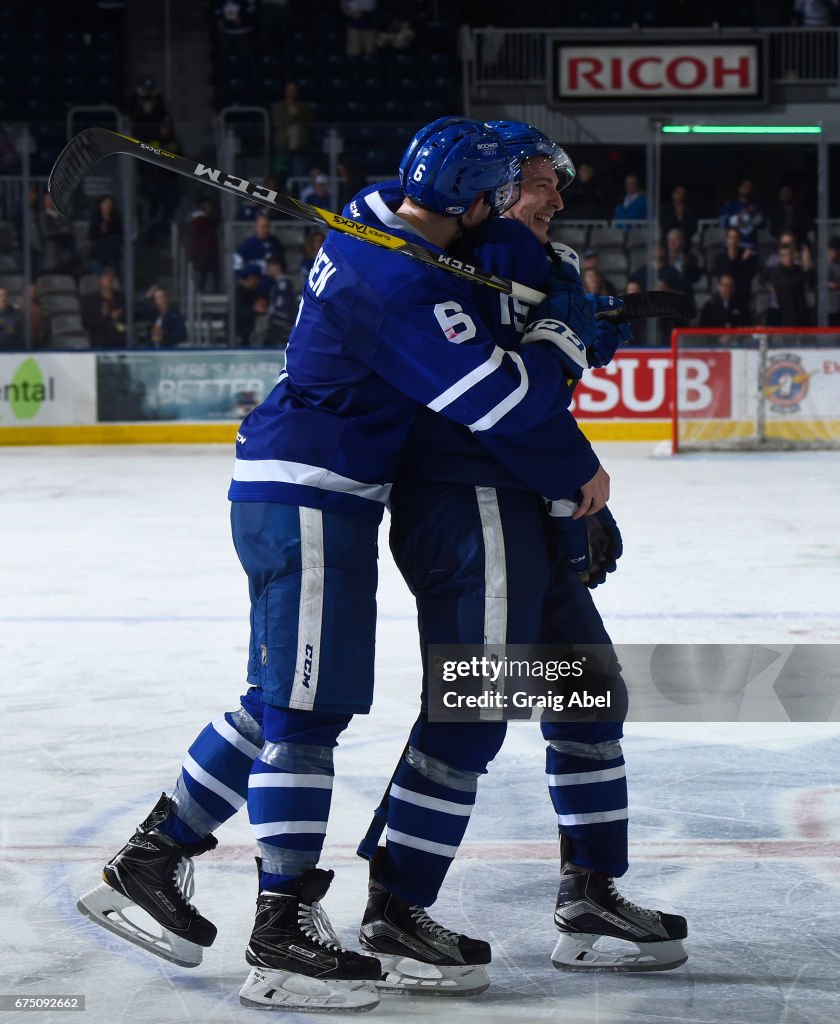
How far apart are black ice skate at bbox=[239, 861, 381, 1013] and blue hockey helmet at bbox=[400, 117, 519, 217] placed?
1.12m

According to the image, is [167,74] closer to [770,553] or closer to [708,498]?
[708,498]

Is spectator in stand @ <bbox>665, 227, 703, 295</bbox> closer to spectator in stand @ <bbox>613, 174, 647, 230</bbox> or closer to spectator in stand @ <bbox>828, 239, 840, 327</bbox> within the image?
spectator in stand @ <bbox>613, 174, 647, 230</bbox>

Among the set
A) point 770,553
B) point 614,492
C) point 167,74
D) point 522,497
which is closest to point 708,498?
point 614,492

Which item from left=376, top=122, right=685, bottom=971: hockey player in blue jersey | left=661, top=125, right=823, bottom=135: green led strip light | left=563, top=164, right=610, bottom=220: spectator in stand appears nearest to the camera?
left=376, top=122, right=685, bottom=971: hockey player in blue jersey

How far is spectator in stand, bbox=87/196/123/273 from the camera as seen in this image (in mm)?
13484

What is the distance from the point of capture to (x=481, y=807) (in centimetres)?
352

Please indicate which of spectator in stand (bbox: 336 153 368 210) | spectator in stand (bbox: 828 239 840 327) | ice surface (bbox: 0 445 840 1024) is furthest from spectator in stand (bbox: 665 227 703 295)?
ice surface (bbox: 0 445 840 1024)

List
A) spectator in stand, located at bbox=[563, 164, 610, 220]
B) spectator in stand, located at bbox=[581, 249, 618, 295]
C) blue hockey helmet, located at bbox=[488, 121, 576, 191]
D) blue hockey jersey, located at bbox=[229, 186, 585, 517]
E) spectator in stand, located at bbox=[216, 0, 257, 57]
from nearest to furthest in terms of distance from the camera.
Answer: blue hockey jersey, located at bbox=[229, 186, 585, 517]
blue hockey helmet, located at bbox=[488, 121, 576, 191]
spectator in stand, located at bbox=[581, 249, 618, 295]
spectator in stand, located at bbox=[563, 164, 610, 220]
spectator in stand, located at bbox=[216, 0, 257, 57]

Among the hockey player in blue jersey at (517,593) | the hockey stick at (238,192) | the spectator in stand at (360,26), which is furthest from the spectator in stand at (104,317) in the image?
the hockey player in blue jersey at (517,593)

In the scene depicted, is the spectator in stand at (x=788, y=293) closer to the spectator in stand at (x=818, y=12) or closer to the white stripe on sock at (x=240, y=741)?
the spectator in stand at (x=818, y=12)

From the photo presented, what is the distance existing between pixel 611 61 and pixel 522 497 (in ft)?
48.8

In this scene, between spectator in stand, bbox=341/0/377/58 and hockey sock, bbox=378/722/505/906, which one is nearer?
hockey sock, bbox=378/722/505/906

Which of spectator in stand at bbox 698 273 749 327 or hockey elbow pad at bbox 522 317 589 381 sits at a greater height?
spectator in stand at bbox 698 273 749 327

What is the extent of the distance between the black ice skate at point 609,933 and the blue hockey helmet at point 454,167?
118 cm
